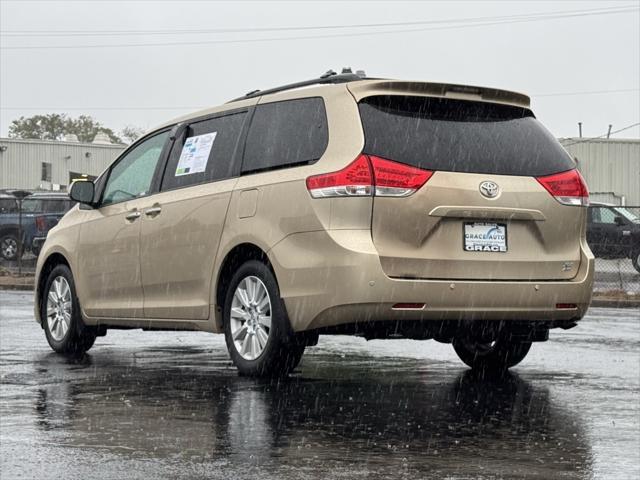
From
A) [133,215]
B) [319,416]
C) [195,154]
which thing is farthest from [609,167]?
[319,416]

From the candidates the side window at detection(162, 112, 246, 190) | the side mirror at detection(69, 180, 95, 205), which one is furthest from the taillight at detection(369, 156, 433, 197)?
the side mirror at detection(69, 180, 95, 205)

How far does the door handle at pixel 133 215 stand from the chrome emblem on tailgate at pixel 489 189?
2994mm

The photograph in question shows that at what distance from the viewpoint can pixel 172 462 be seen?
545cm

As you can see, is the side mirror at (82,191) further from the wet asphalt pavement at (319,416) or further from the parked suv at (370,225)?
the wet asphalt pavement at (319,416)

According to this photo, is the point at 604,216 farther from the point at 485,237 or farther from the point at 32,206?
the point at 485,237

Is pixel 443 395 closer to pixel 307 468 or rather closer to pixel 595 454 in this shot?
pixel 595 454

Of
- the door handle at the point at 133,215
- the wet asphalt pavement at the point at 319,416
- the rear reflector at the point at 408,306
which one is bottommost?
the wet asphalt pavement at the point at 319,416

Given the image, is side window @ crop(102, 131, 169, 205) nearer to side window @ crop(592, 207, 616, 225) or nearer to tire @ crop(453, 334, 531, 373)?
tire @ crop(453, 334, 531, 373)

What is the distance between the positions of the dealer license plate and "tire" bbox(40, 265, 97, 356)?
390cm

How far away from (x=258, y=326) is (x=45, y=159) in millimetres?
52278

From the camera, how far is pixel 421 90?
8070 millimetres

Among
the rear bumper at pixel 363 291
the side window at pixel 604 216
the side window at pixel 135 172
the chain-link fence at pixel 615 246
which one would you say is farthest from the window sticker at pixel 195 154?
the side window at pixel 604 216

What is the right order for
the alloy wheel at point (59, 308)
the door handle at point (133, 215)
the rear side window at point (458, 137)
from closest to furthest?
the rear side window at point (458, 137) < the door handle at point (133, 215) < the alloy wheel at point (59, 308)

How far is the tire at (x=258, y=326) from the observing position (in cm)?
807
